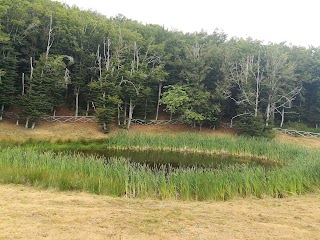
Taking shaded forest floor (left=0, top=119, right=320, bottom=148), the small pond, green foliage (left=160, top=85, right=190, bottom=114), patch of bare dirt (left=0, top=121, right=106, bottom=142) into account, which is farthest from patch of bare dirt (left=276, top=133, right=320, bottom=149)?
patch of bare dirt (left=0, top=121, right=106, bottom=142)

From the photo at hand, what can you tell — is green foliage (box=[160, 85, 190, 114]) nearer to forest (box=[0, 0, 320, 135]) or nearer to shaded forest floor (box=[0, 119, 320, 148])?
forest (box=[0, 0, 320, 135])

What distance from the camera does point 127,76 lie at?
1121 inches

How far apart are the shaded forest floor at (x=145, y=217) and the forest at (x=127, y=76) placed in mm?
18670

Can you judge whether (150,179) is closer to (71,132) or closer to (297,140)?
(71,132)

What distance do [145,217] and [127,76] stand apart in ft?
76.4

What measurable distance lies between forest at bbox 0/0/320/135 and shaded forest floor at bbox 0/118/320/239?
18.7 meters

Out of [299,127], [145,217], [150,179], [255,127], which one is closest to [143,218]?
[145,217]

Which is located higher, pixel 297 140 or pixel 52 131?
pixel 297 140

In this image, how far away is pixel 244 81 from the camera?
29.8 meters

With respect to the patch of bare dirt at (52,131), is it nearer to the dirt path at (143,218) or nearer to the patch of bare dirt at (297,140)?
the dirt path at (143,218)

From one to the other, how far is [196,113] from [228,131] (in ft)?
14.4

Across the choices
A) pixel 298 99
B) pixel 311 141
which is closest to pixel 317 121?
pixel 298 99

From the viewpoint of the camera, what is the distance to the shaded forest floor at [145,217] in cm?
540

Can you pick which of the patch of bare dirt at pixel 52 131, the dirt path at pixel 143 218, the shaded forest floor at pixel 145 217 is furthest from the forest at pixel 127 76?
the dirt path at pixel 143 218
